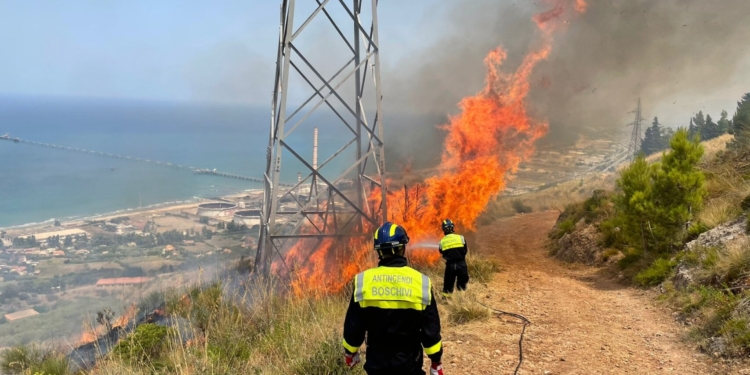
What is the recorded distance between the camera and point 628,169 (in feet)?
41.1

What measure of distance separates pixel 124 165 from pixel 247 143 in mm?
41230

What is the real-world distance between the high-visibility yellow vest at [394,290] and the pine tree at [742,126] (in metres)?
17.2

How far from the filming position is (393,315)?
12.8 feet

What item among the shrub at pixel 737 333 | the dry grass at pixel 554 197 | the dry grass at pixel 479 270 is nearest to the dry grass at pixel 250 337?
the dry grass at pixel 479 270

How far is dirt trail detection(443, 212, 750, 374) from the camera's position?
20.7ft

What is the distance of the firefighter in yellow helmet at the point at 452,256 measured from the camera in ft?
31.0

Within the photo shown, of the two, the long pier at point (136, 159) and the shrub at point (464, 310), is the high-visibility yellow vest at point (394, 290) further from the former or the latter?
the long pier at point (136, 159)

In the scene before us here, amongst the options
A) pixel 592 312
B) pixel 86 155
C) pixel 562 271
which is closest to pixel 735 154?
pixel 562 271

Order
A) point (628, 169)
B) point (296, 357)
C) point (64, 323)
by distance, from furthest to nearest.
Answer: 1. point (64, 323)
2. point (628, 169)
3. point (296, 357)

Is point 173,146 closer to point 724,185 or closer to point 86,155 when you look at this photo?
point 86,155

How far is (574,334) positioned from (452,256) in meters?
2.78

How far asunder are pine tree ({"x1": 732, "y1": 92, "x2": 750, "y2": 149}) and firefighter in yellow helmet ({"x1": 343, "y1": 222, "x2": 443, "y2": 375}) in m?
17.2

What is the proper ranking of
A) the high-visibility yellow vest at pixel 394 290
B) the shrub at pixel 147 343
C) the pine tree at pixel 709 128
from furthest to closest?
the pine tree at pixel 709 128
the shrub at pixel 147 343
the high-visibility yellow vest at pixel 394 290

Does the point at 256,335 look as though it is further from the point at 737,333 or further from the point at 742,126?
the point at 742,126
